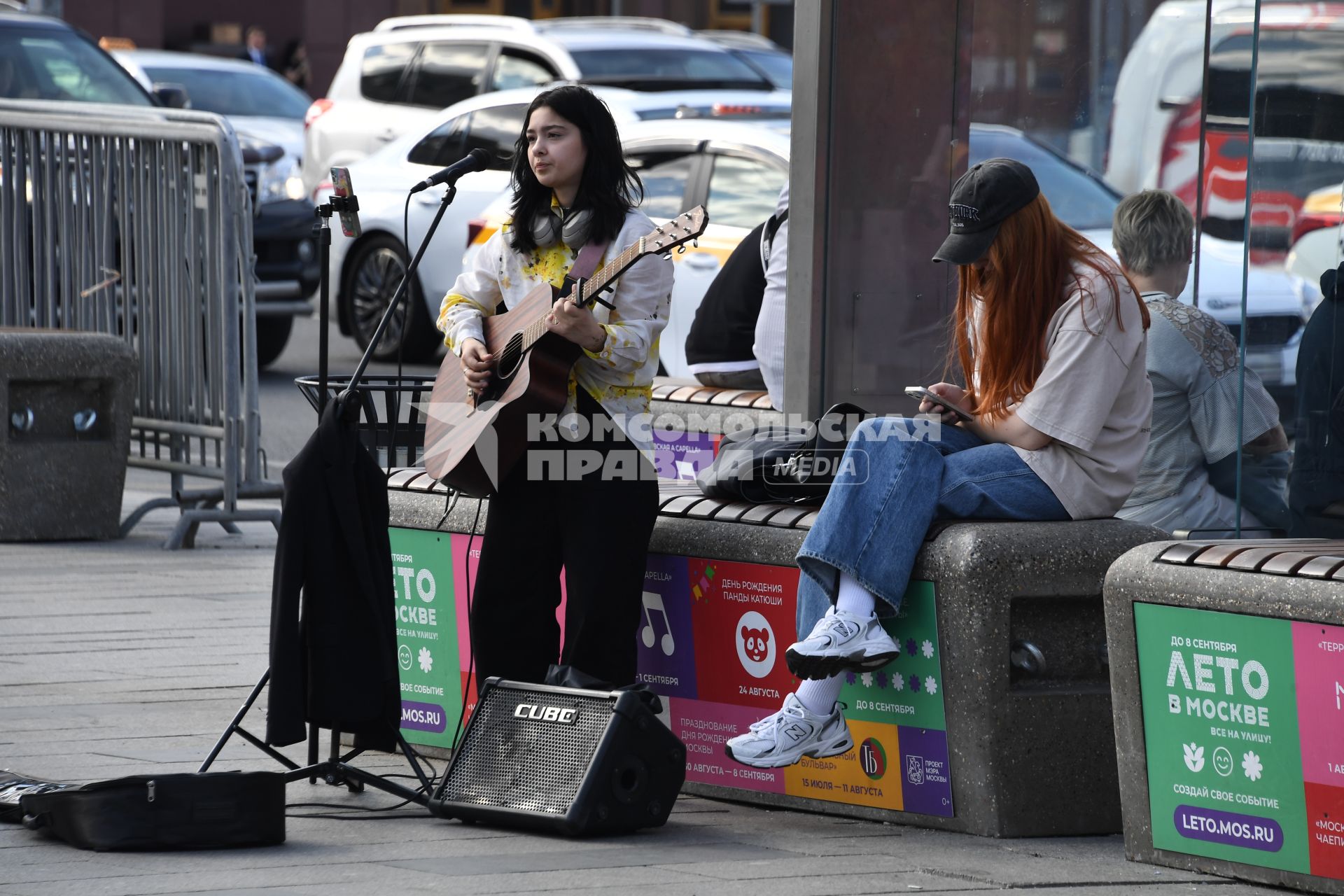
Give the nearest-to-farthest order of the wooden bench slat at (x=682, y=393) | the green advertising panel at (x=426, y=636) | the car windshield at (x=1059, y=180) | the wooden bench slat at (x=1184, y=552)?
the wooden bench slat at (x=1184, y=552) → the green advertising panel at (x=426, y=636) → the car windshield at (x=1059, y=180) → the wooden bench slat at (x=682, y=393)

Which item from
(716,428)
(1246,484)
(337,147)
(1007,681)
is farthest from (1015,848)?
(337,147)

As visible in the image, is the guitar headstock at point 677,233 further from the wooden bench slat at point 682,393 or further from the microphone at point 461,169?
the wooden bench slat at point 682,393

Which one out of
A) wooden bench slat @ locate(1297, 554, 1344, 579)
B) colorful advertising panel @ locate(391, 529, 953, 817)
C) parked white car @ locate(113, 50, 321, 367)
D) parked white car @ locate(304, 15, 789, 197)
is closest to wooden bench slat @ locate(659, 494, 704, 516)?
colorful advertising panel @ locate(391, 529, 953, 817)

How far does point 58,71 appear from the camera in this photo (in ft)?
40.2

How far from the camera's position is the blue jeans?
461 centimetres

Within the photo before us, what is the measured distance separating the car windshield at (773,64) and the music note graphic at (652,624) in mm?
9912

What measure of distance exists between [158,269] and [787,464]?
4.51 metres

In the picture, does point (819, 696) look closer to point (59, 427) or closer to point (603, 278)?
point (603, 278)

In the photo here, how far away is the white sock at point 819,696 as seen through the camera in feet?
15.4

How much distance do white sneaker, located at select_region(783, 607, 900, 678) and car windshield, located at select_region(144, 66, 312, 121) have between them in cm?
1299

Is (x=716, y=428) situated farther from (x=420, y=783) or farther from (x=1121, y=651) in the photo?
(x=1121, y=651)

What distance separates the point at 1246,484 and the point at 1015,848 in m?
1.45

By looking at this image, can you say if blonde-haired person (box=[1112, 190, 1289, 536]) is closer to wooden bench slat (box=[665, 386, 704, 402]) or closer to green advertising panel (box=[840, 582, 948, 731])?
green advertising panel (box=[840, 582, 948, 731])

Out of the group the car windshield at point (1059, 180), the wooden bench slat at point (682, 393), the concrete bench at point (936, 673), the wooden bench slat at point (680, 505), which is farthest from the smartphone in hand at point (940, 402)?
the wooden bench slat at point (682, 393)
